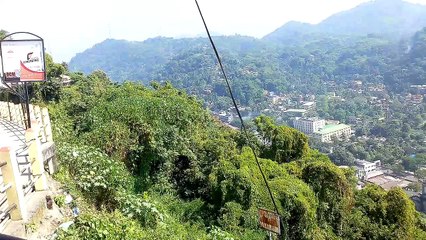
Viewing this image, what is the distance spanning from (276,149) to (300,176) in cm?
195

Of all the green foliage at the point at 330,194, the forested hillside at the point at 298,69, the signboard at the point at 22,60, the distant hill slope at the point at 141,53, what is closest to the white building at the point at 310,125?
the forested hillside at the point at 298,69

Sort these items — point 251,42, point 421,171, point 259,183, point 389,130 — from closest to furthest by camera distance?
point 259,183 < point 421,171 < point 389,130 < point 251,42

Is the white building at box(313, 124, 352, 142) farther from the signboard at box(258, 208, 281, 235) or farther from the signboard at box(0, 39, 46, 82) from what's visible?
the signboard at box(0, 39, 46, 82)

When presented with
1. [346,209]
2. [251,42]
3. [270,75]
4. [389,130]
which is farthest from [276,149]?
[251,42]

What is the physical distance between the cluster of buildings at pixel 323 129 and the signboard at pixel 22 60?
5326cm

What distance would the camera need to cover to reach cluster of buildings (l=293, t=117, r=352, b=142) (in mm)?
57219

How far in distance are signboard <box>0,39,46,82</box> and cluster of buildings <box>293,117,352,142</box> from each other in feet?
175

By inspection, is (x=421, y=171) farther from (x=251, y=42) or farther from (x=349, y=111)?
(x=251, y=42)

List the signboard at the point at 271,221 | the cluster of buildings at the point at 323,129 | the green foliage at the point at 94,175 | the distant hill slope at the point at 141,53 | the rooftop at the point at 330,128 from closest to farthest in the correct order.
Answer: the signboard at the point at 271,221 → the green foliage at the point at 94,175 → the cluster of buildings at the point at 323,129 → the rooftop at the point at 330,128 → the distant hill slope at the point at 141,53

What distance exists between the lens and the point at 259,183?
8734 mm

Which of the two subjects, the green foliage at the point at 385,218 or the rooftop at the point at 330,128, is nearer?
the green foliage at the point at 385,218

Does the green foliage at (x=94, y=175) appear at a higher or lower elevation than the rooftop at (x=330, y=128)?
higher

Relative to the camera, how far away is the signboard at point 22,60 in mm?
5229

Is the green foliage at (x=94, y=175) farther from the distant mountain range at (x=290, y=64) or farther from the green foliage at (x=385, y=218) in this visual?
the distant mountain range at (x=290, y=64)
